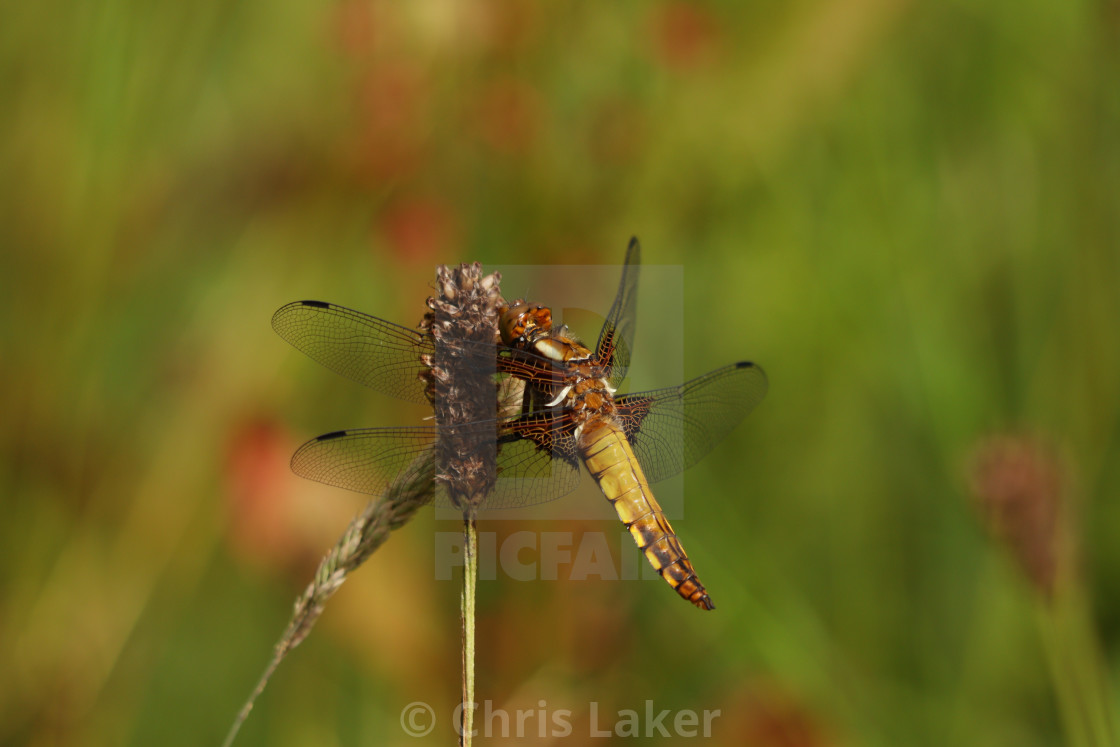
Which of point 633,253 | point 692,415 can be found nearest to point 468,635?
point 692,415

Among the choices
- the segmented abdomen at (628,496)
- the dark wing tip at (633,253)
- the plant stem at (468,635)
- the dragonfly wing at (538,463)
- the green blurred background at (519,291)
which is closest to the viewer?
the plant stem at (468,635)

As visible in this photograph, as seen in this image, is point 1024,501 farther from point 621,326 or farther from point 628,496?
point 621,326

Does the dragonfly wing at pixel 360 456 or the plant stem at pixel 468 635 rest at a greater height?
the dragonfly wing at pixel 360 456

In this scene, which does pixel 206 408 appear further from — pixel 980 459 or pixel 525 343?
pixel 980 459

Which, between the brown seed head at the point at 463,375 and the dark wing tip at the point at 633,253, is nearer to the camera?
the brown seed head at the point at 463,375

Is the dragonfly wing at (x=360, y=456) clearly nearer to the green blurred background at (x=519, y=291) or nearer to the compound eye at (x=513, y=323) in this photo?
the compound eye at (x=513, y=323)

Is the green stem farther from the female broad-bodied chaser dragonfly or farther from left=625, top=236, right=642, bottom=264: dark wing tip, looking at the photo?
left=625, top=236, right=642, bottom=264: dark wing tip

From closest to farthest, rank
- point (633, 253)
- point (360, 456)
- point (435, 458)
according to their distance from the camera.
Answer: point (435, 458) → point (360, 456) → point (633, 253)

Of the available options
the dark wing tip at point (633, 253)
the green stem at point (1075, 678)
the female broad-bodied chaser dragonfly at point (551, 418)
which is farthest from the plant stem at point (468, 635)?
the green stem at point (1075, 678)

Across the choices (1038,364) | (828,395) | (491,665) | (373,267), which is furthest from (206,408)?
(1038,364)
